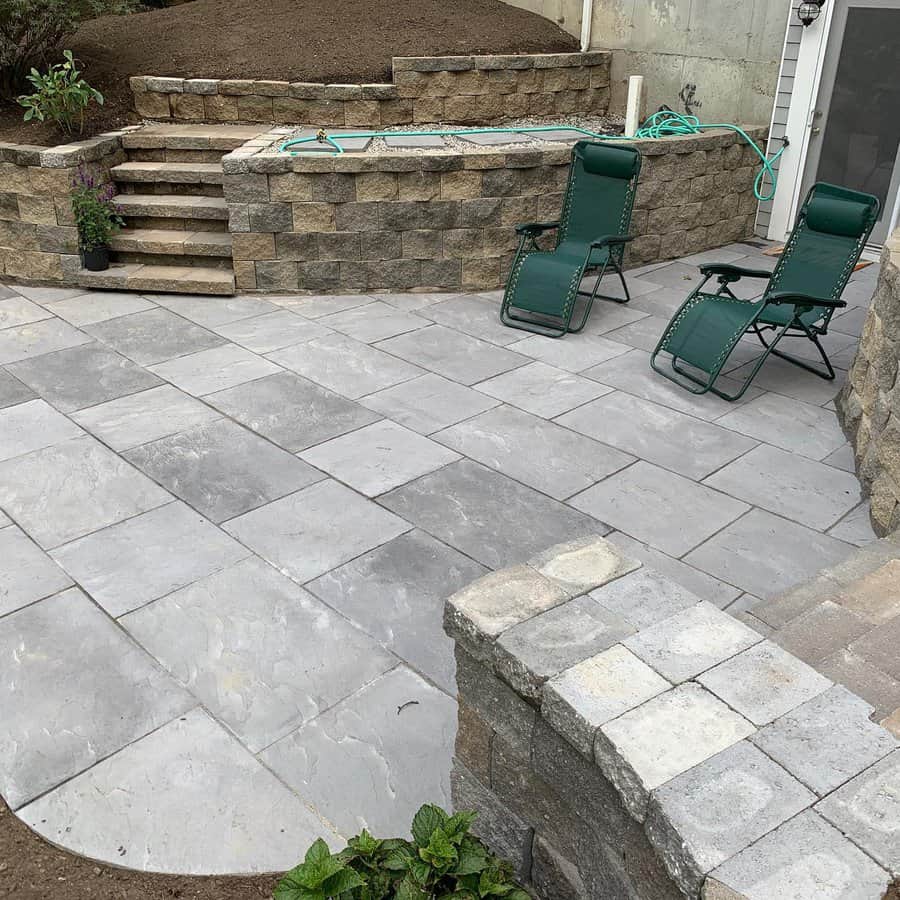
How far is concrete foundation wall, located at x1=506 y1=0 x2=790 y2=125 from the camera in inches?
289

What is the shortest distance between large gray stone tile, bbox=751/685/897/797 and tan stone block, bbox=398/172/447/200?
16.6ft

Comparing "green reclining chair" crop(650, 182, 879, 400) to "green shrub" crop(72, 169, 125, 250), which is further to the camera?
"green shrub" crop(72, 169, 125, 250)

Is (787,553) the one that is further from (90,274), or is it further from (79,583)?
(90,274)

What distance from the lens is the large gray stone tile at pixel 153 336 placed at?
17.7 ft

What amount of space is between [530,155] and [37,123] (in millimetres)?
3616

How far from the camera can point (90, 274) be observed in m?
6.36

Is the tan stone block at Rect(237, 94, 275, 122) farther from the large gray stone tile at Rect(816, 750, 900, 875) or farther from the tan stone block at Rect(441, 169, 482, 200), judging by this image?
the large gray stone tile at Rect(816, 750, 900, 875)

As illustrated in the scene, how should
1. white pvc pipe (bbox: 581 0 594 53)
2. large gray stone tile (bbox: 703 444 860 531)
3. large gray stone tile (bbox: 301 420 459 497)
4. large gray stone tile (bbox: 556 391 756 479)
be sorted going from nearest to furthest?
large gray stone tile (bbox: 703 444 860 531) < large gray stone tile (bbox: 301 420 459 497) < large gray stone tile (bbox: 556 391 756 479) < white pvc pipe (bbox: 581 0 594 53)

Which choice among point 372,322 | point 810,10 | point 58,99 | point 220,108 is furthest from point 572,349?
point 58,99

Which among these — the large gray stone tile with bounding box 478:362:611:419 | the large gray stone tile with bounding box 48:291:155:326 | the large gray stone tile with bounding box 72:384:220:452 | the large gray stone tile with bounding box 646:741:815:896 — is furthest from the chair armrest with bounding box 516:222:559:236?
the large gray stone tile with bounding box 646:741:815:896

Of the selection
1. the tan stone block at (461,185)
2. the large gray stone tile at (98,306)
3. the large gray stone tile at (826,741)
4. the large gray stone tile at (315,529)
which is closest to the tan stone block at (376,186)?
the tan stone block at (461,185)

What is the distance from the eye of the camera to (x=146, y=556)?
3.51 meters

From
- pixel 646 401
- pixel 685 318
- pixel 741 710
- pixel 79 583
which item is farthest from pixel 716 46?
pixel 741 710

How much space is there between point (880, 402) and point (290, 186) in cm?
394
